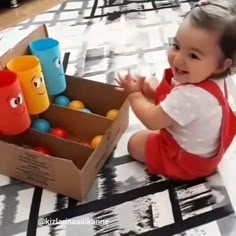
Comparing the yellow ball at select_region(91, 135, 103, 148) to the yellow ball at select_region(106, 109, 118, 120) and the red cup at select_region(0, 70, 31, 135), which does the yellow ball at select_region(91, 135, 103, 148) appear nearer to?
the yellow ball at select_region(106, 109, 118, 120)

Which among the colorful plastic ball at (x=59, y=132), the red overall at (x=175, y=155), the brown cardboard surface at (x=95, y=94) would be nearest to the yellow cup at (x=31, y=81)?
the colorful plastic ball at (x=59, y=132)

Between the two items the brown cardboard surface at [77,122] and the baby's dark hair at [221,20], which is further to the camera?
the brown cardboard surface at [77,122]

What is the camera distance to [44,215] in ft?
3.64

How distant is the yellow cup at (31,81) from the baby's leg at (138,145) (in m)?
0.27

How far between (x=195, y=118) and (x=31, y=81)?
443 millimetres

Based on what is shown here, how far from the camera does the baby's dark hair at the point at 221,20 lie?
3.08 feet

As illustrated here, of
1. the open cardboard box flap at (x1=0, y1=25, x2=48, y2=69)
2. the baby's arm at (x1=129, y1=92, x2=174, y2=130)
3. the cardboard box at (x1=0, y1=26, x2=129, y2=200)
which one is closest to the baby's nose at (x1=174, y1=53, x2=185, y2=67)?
the baby's arm at (x1=129, y1=92, x2=174, y2=130)

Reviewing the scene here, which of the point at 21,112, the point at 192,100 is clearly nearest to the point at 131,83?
the point at 192,100

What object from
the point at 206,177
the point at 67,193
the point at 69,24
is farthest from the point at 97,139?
the point at 69,24

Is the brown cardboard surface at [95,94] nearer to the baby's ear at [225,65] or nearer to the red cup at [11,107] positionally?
the red cup at [11,107]

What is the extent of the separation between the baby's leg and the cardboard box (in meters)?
0.06

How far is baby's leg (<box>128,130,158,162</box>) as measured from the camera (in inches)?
48.5

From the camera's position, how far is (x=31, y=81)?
1.16 meters

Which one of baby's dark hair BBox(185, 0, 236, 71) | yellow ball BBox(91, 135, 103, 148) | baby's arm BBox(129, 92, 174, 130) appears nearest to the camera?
baby's dark hair BBox(185, 0, 236, 71)
